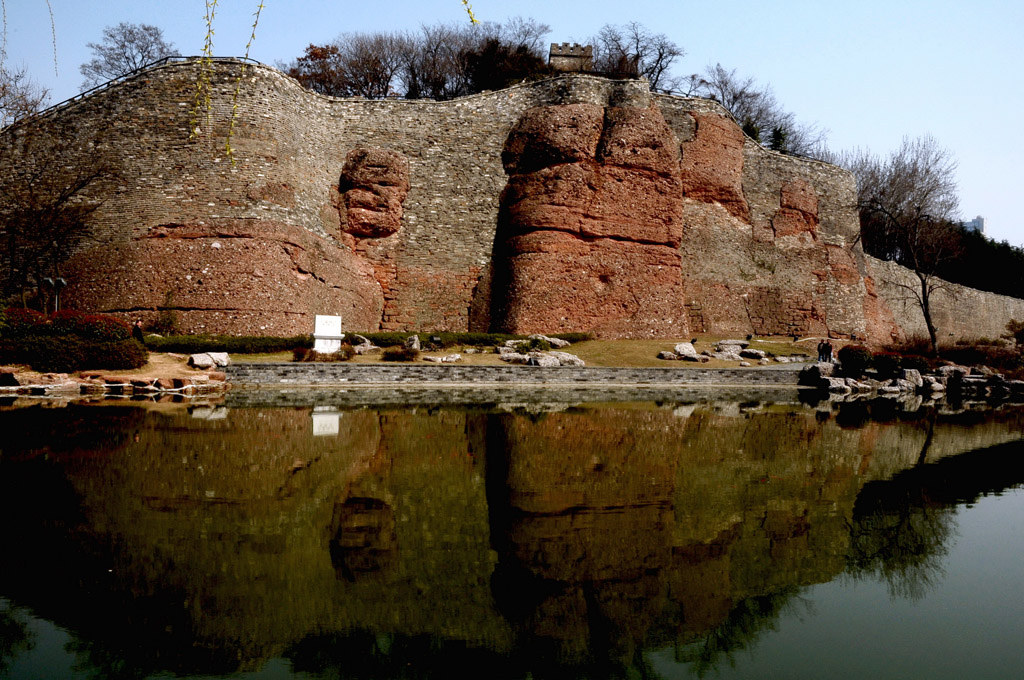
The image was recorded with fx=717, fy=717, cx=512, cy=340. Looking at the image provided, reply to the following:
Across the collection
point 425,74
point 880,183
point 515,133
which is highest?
A: point 425,74

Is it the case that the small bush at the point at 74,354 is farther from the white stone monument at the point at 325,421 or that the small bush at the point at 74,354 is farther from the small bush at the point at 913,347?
the small bush at the point at 913,347

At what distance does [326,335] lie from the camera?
22359mm

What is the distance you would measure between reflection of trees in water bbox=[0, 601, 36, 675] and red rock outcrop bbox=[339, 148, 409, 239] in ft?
81.5

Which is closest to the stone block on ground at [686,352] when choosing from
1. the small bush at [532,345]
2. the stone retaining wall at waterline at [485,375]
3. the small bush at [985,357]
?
the stone retaining wall at waterline at [485,375]

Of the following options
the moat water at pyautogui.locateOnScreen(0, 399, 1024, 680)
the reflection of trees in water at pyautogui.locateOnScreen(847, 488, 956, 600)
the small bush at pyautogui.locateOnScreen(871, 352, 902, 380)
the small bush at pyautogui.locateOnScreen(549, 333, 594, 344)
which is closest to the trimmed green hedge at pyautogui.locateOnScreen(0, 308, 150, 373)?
the moat water at pyautogui.locateOnScreen(0, 399, 1024, 680)

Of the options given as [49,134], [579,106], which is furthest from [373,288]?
[49,134]

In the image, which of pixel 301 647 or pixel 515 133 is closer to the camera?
pixel 301 647

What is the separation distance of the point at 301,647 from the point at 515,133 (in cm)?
2741

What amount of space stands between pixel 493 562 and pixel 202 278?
2064cm

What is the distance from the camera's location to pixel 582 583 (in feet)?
15.0

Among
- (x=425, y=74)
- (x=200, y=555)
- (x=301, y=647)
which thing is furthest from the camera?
(x=425, y=74)

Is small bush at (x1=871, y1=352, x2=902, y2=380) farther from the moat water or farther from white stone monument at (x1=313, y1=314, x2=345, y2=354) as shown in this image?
white stone monument at (x1=313, y1=314, x2=345, y2=354)

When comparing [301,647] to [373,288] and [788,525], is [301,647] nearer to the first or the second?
[788,525]

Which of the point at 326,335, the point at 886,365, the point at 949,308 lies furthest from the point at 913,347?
the point at 326,335
